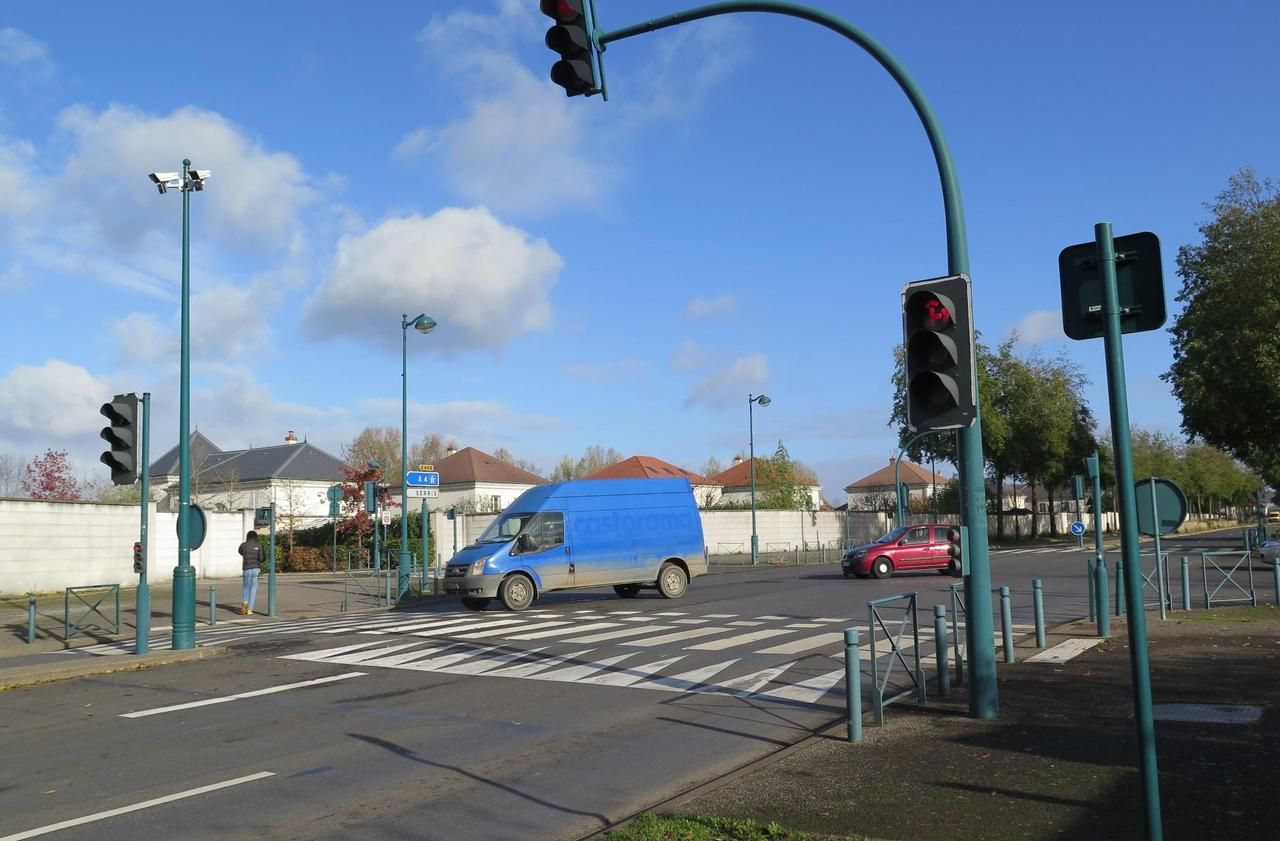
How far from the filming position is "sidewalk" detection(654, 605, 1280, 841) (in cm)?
552

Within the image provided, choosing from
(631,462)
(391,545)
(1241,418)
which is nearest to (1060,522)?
(631,462)

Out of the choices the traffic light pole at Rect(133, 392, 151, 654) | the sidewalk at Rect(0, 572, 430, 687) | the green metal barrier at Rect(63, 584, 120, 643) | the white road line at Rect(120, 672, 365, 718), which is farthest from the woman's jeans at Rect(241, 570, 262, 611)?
the white road line at Rect(120, 672, 365, 718)

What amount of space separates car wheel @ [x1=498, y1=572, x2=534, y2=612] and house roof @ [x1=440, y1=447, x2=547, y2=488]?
60.7 m

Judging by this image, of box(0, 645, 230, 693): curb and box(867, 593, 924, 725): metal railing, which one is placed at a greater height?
box(867, 593, 924, 725): metal railing

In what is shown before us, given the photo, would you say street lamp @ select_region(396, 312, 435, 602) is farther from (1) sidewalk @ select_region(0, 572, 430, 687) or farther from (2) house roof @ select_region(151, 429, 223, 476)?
(2) house roof @ select_region(151, 429, 223, 476)

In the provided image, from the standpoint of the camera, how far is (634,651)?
13.8 m

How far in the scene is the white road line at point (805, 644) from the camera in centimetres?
1343

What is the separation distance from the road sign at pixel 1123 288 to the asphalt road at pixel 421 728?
3912 millimetres

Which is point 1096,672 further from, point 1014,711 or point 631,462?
point 631,462

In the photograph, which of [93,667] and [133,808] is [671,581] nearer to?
[93,667]

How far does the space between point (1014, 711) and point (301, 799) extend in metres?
5.71

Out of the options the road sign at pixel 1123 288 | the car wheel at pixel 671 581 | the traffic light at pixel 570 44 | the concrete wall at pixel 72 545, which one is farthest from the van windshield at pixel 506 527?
the road sign at pixel 1123 288

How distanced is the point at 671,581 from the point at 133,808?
56.4 ft

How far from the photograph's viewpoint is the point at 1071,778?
636 cm
